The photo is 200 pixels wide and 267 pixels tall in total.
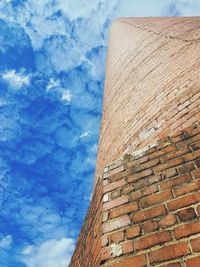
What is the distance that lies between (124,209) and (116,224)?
0.37 feet

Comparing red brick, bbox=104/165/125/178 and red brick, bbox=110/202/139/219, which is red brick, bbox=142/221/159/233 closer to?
red brick, bbox=110/202/139/219

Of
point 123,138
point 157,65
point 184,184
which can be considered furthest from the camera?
point 157,65

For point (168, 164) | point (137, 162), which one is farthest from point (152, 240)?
point (137, 162)

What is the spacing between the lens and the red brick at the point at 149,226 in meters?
1.63

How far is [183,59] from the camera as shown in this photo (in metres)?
3.30

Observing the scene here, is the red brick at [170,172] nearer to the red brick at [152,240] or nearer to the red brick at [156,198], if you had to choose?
the red brick at [156,198]

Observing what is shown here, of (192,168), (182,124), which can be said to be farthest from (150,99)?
(192,168)

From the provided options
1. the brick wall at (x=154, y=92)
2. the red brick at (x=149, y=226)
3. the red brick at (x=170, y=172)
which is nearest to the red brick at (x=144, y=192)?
the red brick at (x=170, y=172)

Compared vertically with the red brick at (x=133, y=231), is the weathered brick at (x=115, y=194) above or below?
above

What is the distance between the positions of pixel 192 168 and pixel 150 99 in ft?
4.68

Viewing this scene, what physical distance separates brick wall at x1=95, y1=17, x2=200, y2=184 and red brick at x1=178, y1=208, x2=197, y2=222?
83cm

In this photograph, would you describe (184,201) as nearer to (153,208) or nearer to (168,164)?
(153,208)

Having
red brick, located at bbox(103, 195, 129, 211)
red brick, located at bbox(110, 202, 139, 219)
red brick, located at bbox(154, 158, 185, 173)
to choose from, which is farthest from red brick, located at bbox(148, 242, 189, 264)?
red brick, located at bbox(154, 158, 185, 173)

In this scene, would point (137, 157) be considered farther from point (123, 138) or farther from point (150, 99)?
point (150, 99)
